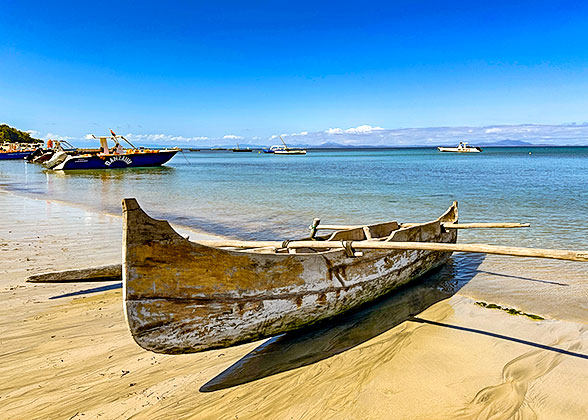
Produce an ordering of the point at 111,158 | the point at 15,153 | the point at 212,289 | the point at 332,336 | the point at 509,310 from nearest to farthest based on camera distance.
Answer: the point at 212,289, the point at 332,336, the point at 509,310, the point at 111,158, the point at 15,153

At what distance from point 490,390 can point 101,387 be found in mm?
3298

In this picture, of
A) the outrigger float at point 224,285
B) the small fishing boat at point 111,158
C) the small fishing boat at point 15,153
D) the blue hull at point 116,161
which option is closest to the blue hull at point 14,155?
the small fishing boat at point 15,153

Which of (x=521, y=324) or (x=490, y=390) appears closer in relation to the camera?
(x=490, y=390)

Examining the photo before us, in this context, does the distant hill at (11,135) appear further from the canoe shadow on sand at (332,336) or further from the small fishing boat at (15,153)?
the canoe shadow on sand at (332,336)

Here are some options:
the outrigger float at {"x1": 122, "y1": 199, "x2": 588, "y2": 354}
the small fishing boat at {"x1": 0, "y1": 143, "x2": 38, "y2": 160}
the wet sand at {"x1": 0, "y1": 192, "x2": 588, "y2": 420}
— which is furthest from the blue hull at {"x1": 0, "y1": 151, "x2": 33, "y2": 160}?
the outrigger float at {"x1": 122, "y1": 199, "x2": 588, "y2": 354}

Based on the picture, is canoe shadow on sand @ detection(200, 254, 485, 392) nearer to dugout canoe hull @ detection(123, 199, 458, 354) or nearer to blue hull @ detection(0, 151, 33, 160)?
dugout canoe hull @ detection(123, 199, 458, 354)

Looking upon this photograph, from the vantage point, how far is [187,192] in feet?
64.4

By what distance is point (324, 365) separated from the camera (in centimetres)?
364

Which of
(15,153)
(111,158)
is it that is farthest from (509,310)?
(15,153)

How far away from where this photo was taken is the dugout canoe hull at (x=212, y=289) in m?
2.82

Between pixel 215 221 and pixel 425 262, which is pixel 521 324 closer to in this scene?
pixel 425 262

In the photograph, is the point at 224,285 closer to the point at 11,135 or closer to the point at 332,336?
the point at 332,336

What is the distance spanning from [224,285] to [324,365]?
1321 mm

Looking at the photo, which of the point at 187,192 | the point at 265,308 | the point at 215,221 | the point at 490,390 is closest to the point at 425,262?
the point at 490,390
